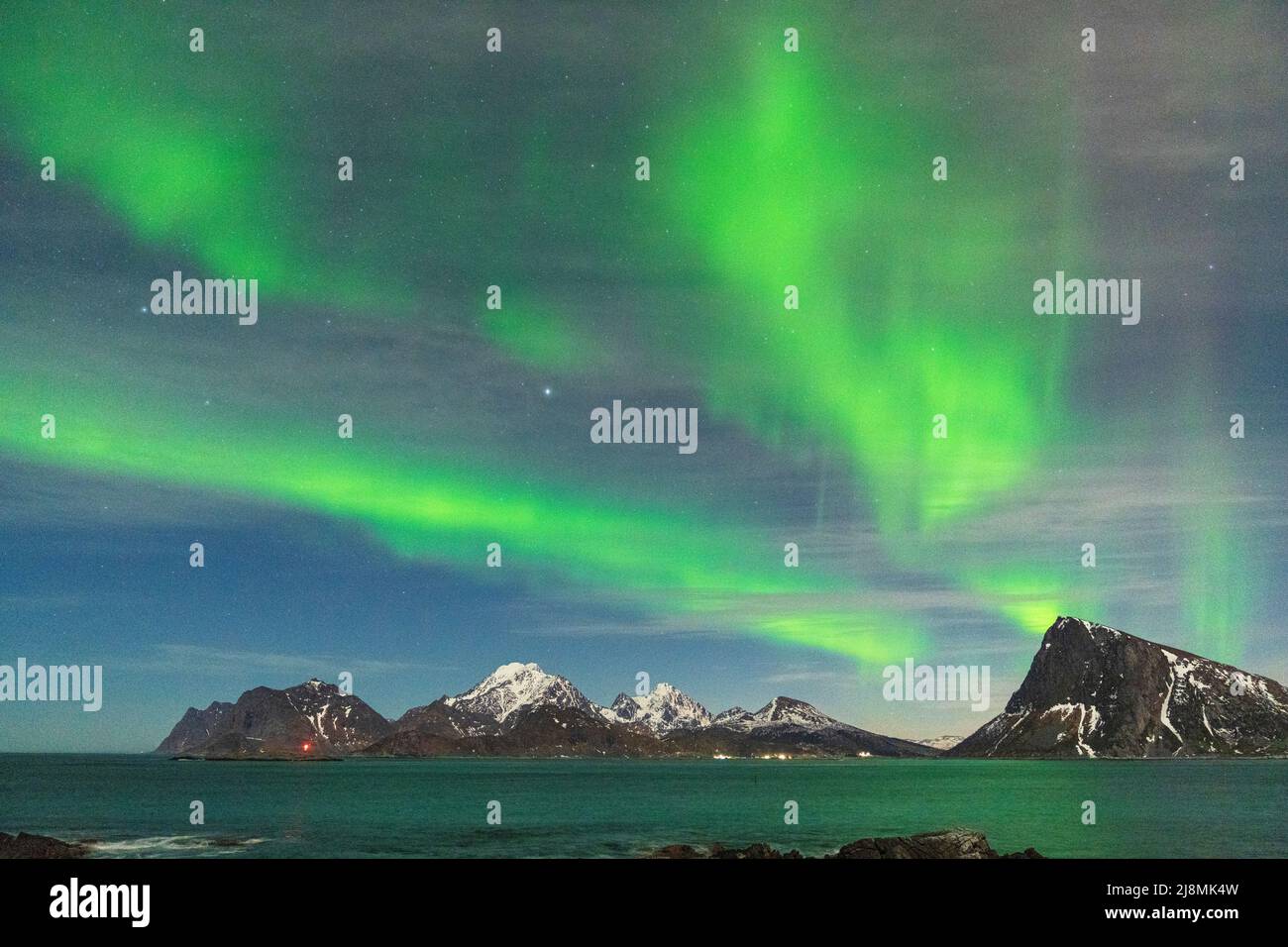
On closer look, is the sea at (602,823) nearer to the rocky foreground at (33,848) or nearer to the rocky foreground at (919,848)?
the rocky foreground at (919,848)

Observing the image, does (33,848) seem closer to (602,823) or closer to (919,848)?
(919,848)

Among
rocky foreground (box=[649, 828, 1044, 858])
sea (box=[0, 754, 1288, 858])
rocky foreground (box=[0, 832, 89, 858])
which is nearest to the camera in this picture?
rocky foreground (box=[649, 828, 1044, 858])

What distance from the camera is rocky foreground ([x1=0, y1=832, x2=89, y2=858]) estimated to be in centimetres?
6706

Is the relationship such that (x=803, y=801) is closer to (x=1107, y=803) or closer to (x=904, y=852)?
(x=1107, y=803)

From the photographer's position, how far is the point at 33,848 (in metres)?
67.9

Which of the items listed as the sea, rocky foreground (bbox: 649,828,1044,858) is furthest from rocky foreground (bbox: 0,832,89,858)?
rocky foreground (bbox: 649,828,1044,858)

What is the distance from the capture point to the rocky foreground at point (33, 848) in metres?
67.1

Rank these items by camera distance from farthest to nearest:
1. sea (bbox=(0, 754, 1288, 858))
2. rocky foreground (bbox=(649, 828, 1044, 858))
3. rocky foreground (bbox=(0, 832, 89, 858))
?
sea (bbox=(0, 754, 1288, 858)) → rocky foreground (bbox=(0, 832, 89, 858)) → rocky foreground (bbox=(649, 828, 1044, 858))

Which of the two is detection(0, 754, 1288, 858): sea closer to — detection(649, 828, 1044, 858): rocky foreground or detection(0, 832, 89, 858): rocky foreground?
detection(649, 828, 1044, 858): rocky foreground

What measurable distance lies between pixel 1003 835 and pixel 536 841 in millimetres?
52878

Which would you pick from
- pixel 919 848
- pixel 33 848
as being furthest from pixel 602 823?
pixel 919 848
